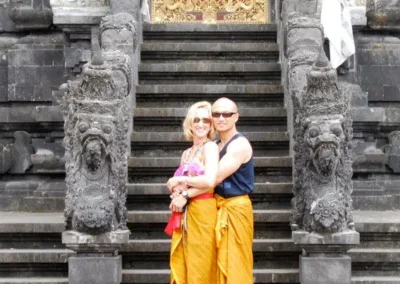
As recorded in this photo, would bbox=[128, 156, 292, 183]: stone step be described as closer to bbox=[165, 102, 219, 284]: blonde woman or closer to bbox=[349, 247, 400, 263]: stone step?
bbox=[349, 247, 400, 263]: stone step

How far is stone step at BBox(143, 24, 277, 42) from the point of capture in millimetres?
12047

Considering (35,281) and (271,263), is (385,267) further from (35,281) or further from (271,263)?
(35,281)

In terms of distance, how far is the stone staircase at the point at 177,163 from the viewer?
887cm

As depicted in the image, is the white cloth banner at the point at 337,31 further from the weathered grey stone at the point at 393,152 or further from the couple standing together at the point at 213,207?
the couple standing together at the point at 213,207

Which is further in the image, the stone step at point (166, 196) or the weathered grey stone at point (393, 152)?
the weathered grey stone at point (393, 152)

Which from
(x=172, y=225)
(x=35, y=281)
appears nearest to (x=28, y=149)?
(x=35, y=281)

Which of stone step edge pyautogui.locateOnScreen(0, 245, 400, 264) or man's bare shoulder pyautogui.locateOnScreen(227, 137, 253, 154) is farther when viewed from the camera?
stone step edge pyautogui.locateOnScreen(0, 245, 400, 264)

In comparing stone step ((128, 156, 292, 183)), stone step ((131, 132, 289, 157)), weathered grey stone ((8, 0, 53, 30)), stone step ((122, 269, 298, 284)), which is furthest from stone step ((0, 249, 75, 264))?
weathered grey stone ((8, 0, 53, 30))

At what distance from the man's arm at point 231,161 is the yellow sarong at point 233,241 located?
0.23 metres

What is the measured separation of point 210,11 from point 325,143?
5747 millimetres

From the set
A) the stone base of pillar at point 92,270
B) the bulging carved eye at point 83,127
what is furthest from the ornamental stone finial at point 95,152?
the stone base of pillar at point 92,270

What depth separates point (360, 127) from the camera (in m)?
11.6

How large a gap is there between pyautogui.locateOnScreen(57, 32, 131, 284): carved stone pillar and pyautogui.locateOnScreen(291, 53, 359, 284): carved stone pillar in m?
1.54

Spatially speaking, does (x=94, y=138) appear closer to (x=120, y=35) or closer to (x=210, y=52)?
(x=120, y=35)
